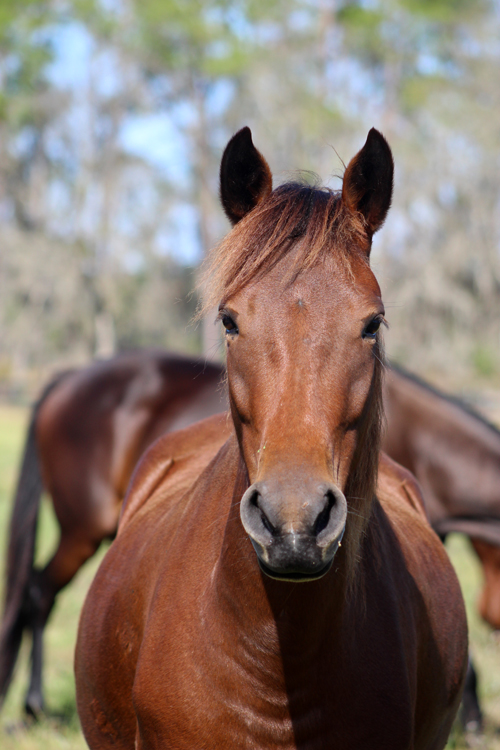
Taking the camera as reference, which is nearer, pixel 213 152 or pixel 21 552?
pixel 21 552

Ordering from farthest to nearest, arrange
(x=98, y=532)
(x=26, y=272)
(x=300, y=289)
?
(x=26, y=272) < (x=98, y=532) < (x=300, y=289)

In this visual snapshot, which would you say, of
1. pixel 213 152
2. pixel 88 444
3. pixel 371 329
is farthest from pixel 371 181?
pixel 213 152

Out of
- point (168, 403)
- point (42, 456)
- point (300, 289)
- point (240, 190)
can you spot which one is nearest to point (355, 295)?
point (300, 289)

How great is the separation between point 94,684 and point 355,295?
1532 millimetres

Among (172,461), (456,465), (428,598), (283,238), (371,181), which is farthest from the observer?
(456,465)

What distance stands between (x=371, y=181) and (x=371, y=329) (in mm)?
455

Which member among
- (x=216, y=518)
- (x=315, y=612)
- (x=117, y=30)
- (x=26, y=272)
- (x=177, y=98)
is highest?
(x=117, y=30)

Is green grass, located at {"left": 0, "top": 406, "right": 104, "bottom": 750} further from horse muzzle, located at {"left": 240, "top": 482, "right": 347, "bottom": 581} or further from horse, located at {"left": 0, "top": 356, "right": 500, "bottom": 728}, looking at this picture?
horse muzzle, located at {"left": 240, "top": 482, "right": 347, "bottom": 581}

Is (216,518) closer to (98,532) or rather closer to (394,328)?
(98,532)

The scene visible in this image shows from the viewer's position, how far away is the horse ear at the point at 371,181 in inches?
72.2

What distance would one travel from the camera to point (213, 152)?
16812 millimetres

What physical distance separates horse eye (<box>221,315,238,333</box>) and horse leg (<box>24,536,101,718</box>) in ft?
11.5

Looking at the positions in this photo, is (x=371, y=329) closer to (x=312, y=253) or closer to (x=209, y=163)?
(x=312, y=253)

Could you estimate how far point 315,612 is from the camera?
1.65 metres
